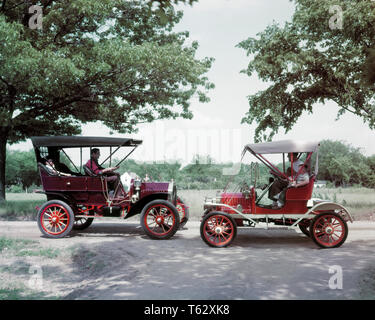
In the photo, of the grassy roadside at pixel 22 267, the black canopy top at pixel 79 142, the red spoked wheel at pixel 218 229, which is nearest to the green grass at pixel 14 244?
the grassy roadside at pixel 22 267

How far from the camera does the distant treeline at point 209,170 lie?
34.3 ft

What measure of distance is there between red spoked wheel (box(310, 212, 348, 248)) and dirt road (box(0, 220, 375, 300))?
0.19 metres

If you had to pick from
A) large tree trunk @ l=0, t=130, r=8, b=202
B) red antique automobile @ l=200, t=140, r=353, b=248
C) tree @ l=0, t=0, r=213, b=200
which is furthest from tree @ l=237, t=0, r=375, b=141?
large tree trunk @ l=0, t=130, r=8, b=202

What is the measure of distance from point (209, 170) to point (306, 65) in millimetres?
5524

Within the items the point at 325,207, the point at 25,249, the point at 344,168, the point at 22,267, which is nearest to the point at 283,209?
the point at 325,207

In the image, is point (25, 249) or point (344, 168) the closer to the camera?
point (25, 249)

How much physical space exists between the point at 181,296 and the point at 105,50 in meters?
11.2

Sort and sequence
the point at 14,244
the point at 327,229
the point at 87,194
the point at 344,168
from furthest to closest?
the point at 344,168
the point at 87,194
the point at 14,244
the point at 327,229

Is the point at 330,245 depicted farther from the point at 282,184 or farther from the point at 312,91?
the point at 312,91

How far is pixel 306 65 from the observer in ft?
50.7

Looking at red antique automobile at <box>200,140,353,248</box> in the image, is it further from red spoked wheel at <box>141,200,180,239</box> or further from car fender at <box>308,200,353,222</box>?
red spoked wheel at <box>141,200,180,239</box>

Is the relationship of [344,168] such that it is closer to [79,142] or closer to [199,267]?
[79,142]

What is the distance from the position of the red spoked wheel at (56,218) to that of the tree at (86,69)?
5.22 m

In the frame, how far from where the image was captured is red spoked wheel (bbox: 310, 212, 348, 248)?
845 centimetres
